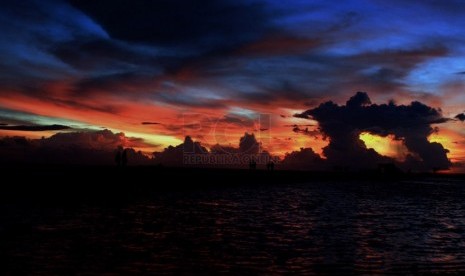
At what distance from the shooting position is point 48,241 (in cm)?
2225

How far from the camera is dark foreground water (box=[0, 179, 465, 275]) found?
18656mm

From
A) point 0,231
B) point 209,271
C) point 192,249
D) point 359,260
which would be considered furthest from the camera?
point 0,231

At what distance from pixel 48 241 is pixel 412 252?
17.2 metres

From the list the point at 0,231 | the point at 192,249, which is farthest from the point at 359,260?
the point at 0,231

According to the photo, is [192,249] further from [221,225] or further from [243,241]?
[221,225]

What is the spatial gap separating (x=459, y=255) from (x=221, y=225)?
14.3 metres

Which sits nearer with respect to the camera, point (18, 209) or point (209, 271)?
point (209, 271)

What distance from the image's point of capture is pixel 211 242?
24.4 metres

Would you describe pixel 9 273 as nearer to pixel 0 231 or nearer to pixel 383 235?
pixel 0 231

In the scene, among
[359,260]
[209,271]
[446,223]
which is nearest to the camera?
[209,271]

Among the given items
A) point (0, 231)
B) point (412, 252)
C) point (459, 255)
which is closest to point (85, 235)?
point (0, 231)

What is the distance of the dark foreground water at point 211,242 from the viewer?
61.2 ft

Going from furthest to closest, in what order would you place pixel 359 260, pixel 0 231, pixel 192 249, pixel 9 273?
1. pixel 0 231
2. pixel 192 249
3. pixel 359 260
4. pixel 9 273

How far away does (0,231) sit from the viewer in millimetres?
24156
